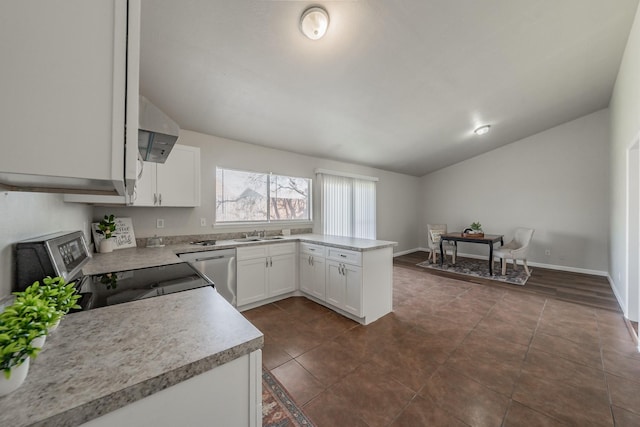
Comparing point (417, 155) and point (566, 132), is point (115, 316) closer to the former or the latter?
point (417, 155)

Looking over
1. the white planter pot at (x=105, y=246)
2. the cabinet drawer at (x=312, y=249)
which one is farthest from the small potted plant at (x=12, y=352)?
the cabinet drawer at (x=312, y=249)

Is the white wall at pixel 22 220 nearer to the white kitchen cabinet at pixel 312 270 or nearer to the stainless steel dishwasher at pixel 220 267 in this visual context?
the stainless steel dishwasher at pixel 220 267

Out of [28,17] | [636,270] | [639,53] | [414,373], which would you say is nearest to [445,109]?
[639,53]

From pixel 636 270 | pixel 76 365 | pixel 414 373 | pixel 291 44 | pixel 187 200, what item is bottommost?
pixel 414 373

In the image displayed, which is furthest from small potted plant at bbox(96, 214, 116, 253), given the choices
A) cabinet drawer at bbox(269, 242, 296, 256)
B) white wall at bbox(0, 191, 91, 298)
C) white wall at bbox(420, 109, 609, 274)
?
white wall at bbox(420, 109, 609, 274)

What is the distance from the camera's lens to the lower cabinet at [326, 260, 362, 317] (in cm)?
269

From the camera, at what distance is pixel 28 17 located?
498mm

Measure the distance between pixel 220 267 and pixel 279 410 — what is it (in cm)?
166

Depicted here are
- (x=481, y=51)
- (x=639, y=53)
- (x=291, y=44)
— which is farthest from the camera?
(x=481, y=51)

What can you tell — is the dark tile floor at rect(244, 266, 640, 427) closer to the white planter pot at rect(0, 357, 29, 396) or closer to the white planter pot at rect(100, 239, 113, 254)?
the white planter pot at rect(0, 357, 29, 396)

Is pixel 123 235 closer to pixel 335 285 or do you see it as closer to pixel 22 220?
pixel 22 220

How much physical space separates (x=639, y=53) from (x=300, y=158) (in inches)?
158

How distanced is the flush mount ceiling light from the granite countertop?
2080 millimetres

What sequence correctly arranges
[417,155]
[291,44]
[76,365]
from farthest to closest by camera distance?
1. [417,155]
2. [291,44]
3. [76,365]
